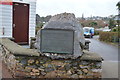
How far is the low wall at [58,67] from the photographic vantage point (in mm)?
4672

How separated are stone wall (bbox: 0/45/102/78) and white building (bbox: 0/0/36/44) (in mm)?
5119

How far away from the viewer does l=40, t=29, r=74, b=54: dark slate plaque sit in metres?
4.77

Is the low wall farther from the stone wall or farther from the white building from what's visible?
the white building

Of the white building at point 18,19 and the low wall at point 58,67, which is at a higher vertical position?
the white building at point 18,19

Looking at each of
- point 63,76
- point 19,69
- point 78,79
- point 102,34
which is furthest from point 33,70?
point 102,34

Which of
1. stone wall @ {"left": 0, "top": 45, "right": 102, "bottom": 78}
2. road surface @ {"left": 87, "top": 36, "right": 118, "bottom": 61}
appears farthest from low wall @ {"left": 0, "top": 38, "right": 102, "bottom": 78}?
road surface @ {"left": 87, "top": 36, "right": 118, "bottom": 61}

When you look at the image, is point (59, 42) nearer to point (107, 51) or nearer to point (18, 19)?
point (18, 19)

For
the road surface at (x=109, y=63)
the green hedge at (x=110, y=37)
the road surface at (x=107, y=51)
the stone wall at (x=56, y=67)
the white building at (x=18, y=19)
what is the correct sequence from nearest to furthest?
the stone wall at (x=56, y=67), the road surface at (x=109, y=63), the white building at (x=18, y=19), the road surface at (x=107, y=51), the green hedge at (x=110, y=37)

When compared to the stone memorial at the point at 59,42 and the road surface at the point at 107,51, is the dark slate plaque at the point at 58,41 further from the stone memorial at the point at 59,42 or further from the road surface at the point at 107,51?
the road surface at the point at 107,51

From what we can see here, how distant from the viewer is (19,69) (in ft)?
15.6

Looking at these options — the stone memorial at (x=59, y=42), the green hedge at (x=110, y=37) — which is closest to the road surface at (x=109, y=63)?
the stone memorial at (x=59, y=42)

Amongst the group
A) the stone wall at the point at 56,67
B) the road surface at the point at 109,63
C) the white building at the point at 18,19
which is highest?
the white building at the point at 18,19

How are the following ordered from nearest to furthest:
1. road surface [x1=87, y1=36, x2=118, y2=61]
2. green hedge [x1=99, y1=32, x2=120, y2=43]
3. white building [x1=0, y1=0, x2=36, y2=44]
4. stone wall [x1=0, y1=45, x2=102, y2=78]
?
stone wall [x1=0, y1=45, x2=102, y2=78] → white building [x1=0, y1=0, x2=36, y2=44] → road surface [x1=87, y1=36, x2=118, y2=61] → green hedge [x1=99, y1=32, x2=120, y2=43]

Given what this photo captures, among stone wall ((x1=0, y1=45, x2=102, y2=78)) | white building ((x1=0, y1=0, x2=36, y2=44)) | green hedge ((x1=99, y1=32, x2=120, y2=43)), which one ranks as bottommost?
stone wall ((x1=0, y1=45, x2=102, y2=78))
